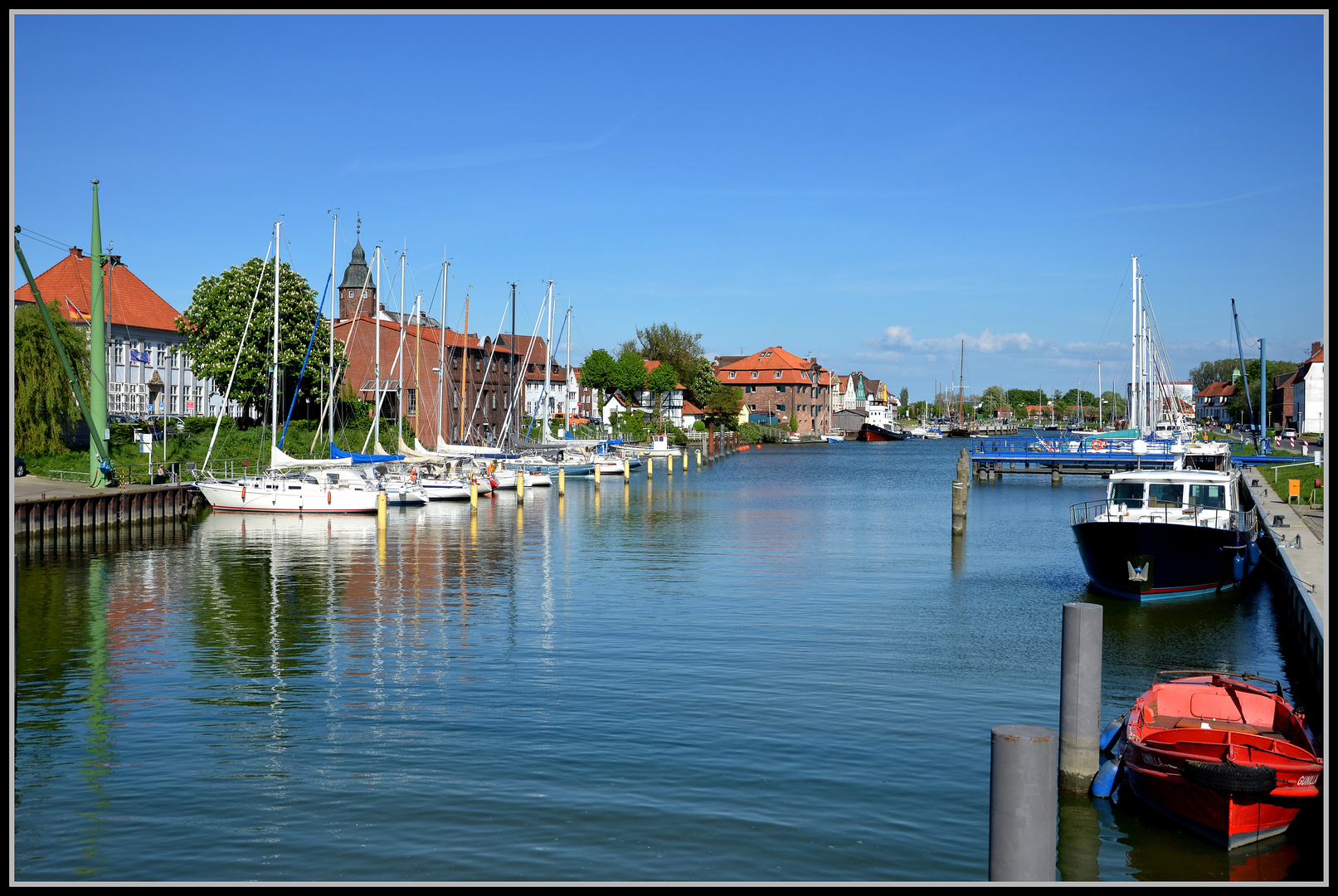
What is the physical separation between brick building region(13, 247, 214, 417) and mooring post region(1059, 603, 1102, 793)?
65.0 meters

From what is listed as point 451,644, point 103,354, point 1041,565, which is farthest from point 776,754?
point 103,354

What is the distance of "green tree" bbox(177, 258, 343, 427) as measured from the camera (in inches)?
2731

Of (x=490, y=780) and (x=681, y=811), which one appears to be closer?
(x=681, y=811)

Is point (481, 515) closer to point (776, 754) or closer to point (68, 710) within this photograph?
point (68, 710)

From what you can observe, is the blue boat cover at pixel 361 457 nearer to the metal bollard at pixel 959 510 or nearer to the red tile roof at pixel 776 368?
the metal bollard at pixel 959 510

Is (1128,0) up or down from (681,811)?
up

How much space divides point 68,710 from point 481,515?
3568cm

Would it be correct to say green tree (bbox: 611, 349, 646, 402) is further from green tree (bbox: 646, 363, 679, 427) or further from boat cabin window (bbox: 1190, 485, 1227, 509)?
boat cabin window (bbox: 1190, 485, 1227, 509)

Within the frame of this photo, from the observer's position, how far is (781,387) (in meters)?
180

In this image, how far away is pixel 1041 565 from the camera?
122ft

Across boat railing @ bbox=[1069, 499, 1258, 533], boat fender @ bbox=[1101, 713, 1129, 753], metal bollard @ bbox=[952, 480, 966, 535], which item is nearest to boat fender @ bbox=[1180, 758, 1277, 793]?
boat fender @ bbox=[1101, 713, 1129, 753]

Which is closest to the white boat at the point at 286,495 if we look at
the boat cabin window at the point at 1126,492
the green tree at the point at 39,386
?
the green tree at the point at 39,386

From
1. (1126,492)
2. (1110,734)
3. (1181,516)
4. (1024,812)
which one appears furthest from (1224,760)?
(1126,492)

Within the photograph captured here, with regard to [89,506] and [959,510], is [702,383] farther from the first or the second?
[89,506]
